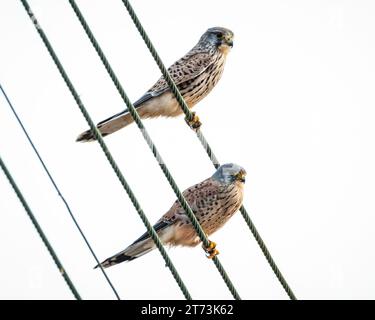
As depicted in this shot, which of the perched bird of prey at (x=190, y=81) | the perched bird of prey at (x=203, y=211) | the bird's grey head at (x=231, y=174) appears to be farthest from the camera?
the perched bird of prey at (x=190, y=81)

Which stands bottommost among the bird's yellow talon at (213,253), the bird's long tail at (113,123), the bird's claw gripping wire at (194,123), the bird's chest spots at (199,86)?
the bird's yellow talon at (213,253)

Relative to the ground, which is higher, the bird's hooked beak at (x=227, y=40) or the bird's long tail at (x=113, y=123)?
the bird's hooked beak at (x=227, y=40)

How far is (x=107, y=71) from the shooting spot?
7.24 m

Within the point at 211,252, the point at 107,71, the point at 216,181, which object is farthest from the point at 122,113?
the point at 107,71

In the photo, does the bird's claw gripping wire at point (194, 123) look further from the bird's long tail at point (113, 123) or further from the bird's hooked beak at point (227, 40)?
the bird's hooked beak at point (227, 40)

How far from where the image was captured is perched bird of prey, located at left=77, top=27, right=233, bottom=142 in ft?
33.1

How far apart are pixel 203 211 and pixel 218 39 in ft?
6.86

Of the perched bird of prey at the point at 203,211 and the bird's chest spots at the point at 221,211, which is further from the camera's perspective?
the bird's chest spots at the point at 221,211

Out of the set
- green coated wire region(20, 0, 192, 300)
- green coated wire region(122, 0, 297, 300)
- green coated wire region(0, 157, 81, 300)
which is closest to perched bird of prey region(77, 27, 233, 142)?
green coated wire region(122, 0, 297, 300)

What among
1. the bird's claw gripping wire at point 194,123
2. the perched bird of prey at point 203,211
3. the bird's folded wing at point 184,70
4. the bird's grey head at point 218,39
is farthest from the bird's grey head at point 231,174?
the bird's grey head at point 218,39

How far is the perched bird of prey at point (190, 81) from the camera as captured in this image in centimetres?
1008

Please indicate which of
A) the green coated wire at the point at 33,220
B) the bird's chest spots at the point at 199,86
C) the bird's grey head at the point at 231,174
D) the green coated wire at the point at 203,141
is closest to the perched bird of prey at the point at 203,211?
the bird's grey head at the point at 231,174

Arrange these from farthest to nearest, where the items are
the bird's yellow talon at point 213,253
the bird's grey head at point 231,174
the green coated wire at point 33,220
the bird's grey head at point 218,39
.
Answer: the bird's grey head at point 218,39
the bird's grey head at point 231,174
the bird's yellow talon at point 213,253
the green coated wire at point 33,220
